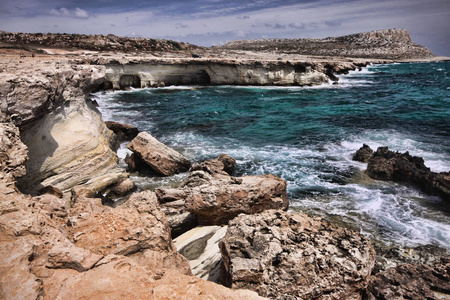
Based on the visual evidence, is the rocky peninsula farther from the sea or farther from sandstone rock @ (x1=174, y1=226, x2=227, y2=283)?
the sea

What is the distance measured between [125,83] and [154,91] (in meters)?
4.42

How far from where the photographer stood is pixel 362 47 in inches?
4254

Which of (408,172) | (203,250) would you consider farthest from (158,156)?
(408,172)

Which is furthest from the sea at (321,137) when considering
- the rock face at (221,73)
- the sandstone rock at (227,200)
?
the sandstone rock at (227,200)

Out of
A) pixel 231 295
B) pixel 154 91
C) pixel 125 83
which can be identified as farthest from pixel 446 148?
pixel 125 83

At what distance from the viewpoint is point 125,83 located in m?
34.1

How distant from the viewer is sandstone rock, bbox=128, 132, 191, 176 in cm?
1101

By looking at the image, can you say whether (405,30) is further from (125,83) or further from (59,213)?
(59,213)

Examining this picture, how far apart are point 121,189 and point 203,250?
5.18 metres

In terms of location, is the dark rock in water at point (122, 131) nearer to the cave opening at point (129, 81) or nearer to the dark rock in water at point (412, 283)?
the dark rock in water at point (412, 283)

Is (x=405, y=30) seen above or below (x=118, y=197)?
above

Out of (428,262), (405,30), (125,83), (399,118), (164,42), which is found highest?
(405,30)

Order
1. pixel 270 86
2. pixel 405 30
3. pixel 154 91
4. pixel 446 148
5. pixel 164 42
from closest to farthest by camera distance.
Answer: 1. pixel 446 148
2. pixel 154 91
3. pixel 270 86
4. pixel 164 42
5. pixel 405 30

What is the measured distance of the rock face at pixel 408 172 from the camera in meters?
9.21
